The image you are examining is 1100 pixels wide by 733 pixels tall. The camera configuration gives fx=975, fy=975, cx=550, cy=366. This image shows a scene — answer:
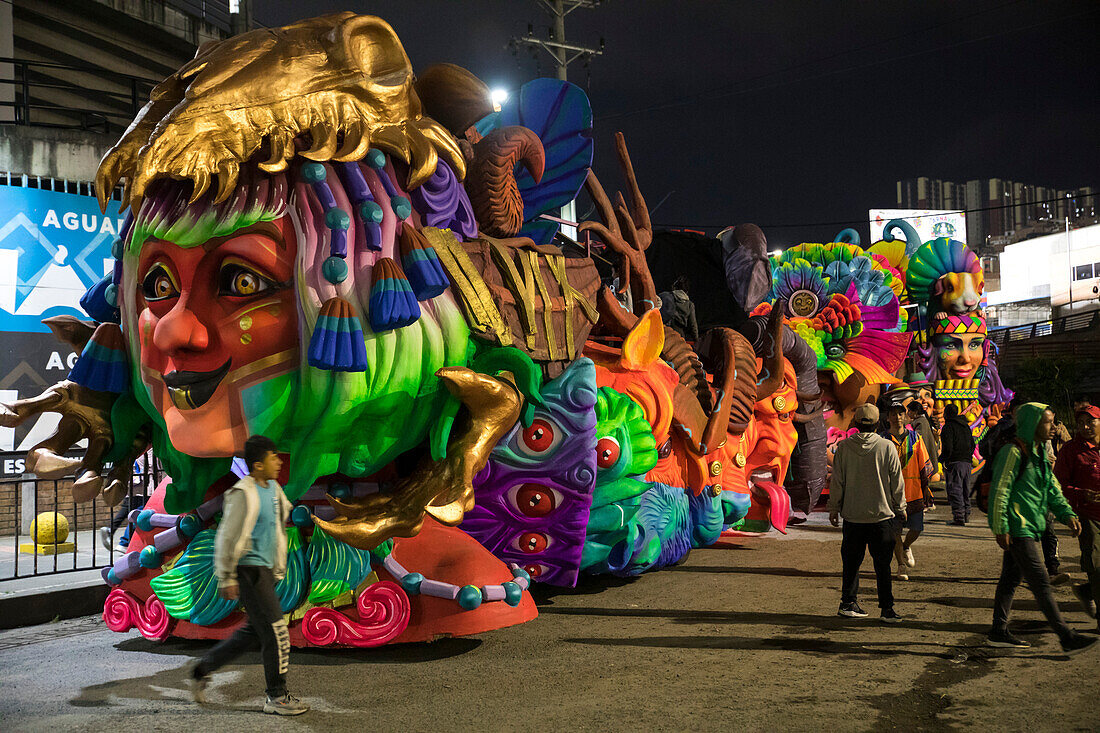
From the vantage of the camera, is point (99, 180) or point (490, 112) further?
point (490, 112)

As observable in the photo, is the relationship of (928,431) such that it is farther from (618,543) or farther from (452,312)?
(452,312)

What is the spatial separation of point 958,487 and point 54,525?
10.3 meters

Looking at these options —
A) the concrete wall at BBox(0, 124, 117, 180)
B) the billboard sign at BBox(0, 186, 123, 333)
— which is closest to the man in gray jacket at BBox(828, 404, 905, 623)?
the billboard sign at BBox(0, 186, 123, 333)

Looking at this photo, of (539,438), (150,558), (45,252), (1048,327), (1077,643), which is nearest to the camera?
(1077,643)

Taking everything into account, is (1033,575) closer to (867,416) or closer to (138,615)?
(867,416)

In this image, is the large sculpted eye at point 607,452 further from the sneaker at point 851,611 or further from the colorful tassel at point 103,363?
the colorful tassel at point 103,363

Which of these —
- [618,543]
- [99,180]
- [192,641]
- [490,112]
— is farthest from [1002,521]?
[99,180]

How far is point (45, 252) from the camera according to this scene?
10547 mm

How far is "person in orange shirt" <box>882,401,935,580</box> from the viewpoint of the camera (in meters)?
8.46

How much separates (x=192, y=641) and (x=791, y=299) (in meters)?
10.4

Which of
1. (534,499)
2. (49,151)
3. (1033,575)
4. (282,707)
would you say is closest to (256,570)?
(282,707)

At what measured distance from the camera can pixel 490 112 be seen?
6.53 meters

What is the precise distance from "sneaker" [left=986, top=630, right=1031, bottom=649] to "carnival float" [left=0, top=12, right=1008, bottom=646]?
252 centimetres

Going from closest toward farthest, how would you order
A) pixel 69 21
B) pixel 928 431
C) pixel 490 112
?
1. pixel 490 112
2. pixel 928 431
3. pixel 69 21
